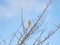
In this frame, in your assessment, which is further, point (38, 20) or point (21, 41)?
point (38, 20)

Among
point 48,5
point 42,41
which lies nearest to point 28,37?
point 42,41

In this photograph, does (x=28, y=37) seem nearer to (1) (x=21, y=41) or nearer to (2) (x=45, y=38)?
(1) (x=21, y=41)

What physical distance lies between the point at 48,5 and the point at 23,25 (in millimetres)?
632

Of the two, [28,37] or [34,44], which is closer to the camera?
[28,37]

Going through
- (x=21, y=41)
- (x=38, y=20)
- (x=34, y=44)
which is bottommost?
(x=34, y=44)

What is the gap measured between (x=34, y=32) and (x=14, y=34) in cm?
58

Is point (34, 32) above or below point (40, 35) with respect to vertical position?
above

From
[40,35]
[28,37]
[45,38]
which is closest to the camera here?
[28,37]

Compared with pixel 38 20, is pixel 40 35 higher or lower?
lower

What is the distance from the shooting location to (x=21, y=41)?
2980 millimetres

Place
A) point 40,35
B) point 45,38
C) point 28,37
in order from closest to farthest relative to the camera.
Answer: point 28,37, point 45,38, point 40,35

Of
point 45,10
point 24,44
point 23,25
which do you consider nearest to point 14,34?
point 23,25

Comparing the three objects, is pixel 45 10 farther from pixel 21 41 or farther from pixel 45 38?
pixel 21 41

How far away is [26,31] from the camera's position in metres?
3.08
